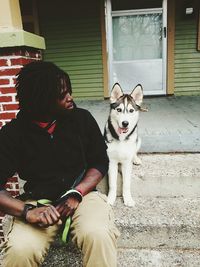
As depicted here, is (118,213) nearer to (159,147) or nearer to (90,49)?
(159,147)

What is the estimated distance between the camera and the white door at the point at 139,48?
22.4 feet

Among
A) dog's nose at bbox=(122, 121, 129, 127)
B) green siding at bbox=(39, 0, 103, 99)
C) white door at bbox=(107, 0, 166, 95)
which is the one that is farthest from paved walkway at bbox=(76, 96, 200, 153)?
dog's nose at bbox=(122, 121, 129, 127)

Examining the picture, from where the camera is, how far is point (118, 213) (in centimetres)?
268

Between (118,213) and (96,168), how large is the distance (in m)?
0.75

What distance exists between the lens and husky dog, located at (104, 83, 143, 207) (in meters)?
2.67

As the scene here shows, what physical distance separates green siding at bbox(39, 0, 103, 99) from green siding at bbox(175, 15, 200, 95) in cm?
182

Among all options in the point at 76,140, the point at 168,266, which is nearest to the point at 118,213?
the point at 168,266

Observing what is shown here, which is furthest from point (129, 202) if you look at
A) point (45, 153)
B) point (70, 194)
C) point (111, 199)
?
point (45, 153)

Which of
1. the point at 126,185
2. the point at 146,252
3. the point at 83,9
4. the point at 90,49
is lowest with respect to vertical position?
the point at 146,252

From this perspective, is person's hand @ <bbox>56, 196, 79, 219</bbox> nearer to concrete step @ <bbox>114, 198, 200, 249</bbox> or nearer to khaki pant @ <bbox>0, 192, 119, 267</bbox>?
khaki pant @ <bbox>0, 192, 119, 267</bbox>

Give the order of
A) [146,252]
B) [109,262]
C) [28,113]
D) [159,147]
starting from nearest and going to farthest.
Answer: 1. [109,262]
2. [28,113]
3. [146,252]
4. [159,147]

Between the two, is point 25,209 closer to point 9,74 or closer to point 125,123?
point 125,123

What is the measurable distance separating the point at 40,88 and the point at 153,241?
5.30ft

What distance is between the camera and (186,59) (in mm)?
6969
